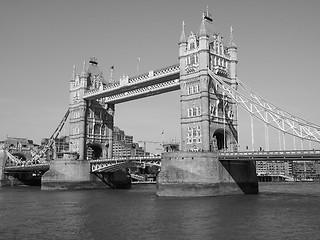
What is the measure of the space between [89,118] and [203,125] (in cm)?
3873

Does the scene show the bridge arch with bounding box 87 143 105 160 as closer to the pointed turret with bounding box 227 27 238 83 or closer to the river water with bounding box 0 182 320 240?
the pointed turret with bounding box 227 27 238 83

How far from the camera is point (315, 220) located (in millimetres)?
34562

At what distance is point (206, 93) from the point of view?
63.1 meters

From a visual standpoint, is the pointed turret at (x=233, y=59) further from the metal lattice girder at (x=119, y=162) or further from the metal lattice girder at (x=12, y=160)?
the metal lattice girder at (x=12, y=160)

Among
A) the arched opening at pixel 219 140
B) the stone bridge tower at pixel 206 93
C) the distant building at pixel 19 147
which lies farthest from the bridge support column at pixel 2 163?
the arched opening at pixel 219 140

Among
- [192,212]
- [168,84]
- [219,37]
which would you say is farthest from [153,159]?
[192,212]

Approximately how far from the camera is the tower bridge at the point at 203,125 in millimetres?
56438

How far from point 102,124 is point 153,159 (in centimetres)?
2932

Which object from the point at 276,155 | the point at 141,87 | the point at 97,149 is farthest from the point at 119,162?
the point at 276,155

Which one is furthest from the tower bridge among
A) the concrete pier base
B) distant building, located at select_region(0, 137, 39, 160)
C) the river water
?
distant building, located at select_region(0, 137, 39, 160)

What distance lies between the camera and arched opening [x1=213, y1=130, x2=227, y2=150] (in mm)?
66475

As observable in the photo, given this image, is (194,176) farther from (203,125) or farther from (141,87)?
(141,87)

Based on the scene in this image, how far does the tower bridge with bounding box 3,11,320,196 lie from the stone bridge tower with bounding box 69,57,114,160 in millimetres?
1367

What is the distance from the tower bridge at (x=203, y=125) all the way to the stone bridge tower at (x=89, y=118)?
4.48ft
